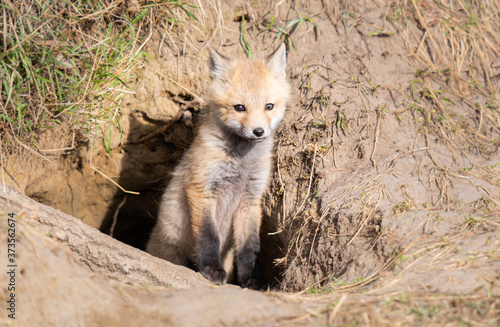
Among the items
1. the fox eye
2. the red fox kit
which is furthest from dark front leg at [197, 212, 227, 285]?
the fox eye

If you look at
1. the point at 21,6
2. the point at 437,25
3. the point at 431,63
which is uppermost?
the point at 437,25

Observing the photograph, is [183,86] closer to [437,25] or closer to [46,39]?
[46,39]

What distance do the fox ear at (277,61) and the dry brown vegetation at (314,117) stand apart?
1.91 ft

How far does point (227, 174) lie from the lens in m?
3.58

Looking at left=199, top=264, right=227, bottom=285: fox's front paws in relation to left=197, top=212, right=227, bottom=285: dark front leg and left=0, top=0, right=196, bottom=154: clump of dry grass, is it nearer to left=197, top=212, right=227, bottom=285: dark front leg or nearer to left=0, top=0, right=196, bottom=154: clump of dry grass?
left=197, top=212, right=227, bottom=285: dark front leg

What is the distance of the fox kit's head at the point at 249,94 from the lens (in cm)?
332

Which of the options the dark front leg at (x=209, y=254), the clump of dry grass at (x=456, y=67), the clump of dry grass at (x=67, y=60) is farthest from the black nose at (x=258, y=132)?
the clump of dry grass at (x=456, y=67)

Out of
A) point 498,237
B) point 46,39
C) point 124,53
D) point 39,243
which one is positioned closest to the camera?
point 39,243

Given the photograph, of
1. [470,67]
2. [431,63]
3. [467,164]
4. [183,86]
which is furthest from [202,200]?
[470,67]

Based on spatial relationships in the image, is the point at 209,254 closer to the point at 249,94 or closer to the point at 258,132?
the point at 258,132

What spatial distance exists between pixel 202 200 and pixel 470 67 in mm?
3235

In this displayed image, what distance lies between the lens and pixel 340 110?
13.1ft

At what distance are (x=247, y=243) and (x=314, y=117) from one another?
4.68 feet

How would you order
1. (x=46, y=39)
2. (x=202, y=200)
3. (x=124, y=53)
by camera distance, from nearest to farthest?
(x=202, y=200), (x=46, y=39), (x=124, y=53)
